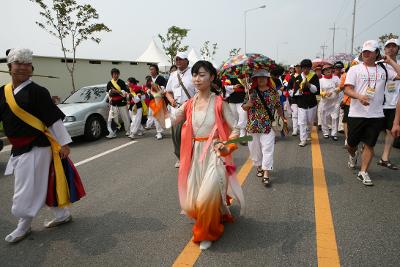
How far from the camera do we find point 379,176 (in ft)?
15.6

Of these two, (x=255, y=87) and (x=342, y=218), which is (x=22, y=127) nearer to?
(x=255, y=87)

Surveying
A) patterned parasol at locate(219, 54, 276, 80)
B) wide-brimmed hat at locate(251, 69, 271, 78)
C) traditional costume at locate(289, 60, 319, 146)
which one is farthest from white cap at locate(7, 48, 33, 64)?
traditional costume at locate(289, 60, 319, 146)

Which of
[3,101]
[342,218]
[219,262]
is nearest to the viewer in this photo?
[219,262]

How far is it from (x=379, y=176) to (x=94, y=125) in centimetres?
723

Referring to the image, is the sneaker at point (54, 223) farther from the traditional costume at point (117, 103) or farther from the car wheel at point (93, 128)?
the traditional costume at point (117, 103)

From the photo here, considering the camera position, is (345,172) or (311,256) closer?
(311,256)

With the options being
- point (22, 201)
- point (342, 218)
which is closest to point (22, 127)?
point (22, 201)

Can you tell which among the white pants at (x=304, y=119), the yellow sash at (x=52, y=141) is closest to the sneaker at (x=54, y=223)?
the yellow sash at (x=52, y=141)

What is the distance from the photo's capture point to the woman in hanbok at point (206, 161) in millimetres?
2902

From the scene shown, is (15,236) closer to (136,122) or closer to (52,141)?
(52,141)

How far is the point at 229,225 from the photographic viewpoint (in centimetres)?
339

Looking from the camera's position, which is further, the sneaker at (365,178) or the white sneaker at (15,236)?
the sneaker at (365,178)

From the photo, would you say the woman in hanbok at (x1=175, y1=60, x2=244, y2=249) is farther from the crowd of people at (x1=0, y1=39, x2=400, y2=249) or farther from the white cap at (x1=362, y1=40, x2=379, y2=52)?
the white cap at (x1=362, y1=40, x2=379, y2=52)

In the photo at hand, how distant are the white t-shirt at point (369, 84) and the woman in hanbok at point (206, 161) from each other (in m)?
2.27
